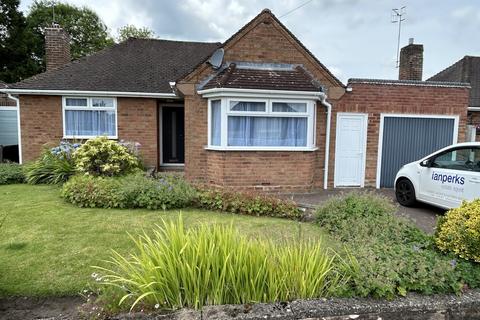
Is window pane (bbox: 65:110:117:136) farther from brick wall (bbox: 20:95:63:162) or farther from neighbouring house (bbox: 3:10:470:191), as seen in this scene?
brick wall (bbox: 20:95:63:162)

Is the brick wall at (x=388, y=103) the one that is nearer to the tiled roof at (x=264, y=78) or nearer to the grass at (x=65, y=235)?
the tiled roof at (x=264, y=78)

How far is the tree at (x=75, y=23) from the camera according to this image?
33.5 m

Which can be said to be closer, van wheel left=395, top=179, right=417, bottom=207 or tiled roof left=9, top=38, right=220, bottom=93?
van wheel left=395, top=179, right=417, bottom=207

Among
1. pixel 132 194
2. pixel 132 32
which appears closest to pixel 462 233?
pixel 132 194

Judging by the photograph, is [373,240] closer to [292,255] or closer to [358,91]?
[292,255]

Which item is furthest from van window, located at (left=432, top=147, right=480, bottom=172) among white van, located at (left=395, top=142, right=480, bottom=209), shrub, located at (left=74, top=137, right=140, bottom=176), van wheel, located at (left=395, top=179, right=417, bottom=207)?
shrub, located at (left=74, top=137, right=140, bottom=176)

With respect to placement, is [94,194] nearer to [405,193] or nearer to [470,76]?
[405,193]

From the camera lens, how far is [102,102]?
12.3 meters

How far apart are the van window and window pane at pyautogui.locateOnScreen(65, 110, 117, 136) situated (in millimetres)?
10563

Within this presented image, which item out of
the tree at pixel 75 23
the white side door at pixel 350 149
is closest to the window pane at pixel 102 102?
the white side door at pixel 350 149

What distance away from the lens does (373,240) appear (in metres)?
3.83

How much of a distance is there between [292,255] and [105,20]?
43.0 metres

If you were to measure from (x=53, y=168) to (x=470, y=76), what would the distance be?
816 inches

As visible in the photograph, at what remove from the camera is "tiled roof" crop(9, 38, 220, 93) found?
12.1 metres
